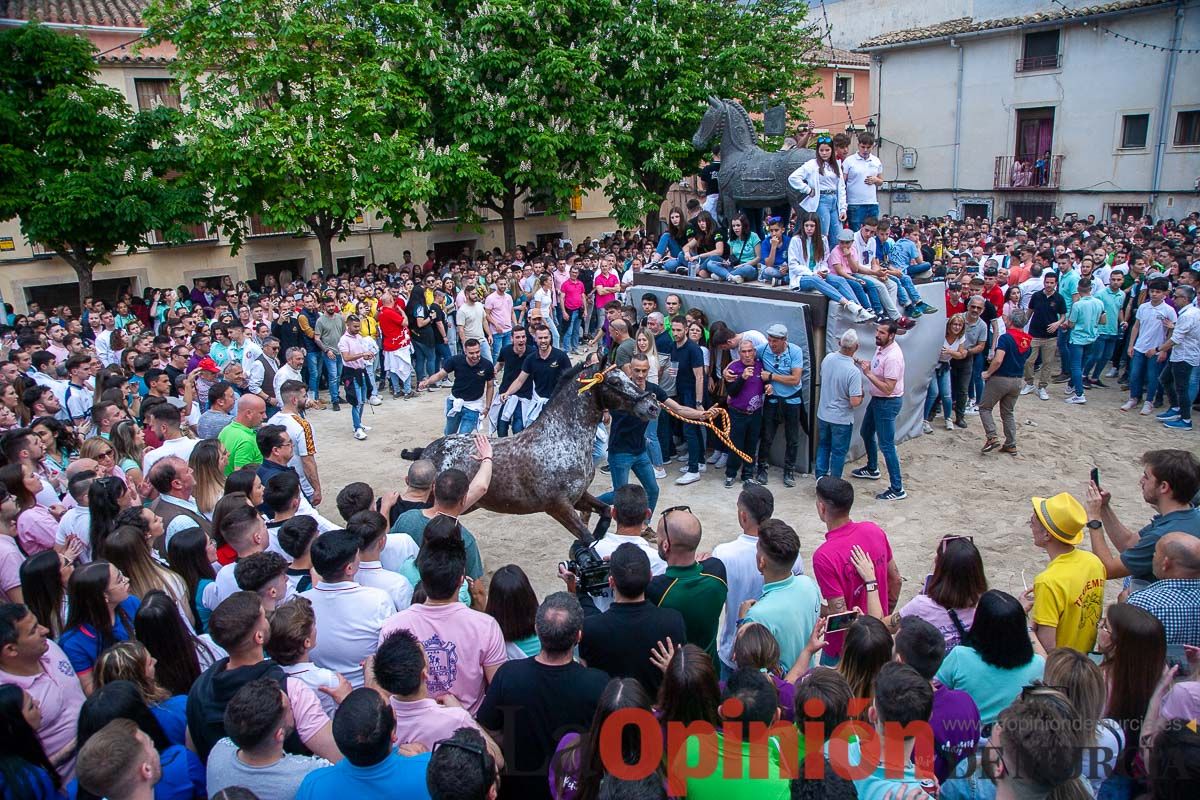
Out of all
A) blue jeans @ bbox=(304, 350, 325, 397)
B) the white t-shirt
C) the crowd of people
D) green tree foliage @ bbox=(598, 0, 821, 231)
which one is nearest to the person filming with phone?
the crowd of people

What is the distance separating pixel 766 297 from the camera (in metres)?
9.40

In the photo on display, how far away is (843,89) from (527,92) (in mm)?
18377

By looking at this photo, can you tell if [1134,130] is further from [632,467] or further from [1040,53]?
[632,467]

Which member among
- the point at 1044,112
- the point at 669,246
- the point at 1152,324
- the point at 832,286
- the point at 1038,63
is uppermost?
the point at 1038,63

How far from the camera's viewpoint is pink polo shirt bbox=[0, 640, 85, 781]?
315 cm

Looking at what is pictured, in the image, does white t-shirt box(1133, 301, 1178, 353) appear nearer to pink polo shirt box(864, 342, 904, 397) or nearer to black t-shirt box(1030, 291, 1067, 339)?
black t-shirt box(1030, 291, 1067, 339)

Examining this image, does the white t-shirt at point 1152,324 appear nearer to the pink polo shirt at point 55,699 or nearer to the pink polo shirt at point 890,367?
the pink polo shirt at point 890,367

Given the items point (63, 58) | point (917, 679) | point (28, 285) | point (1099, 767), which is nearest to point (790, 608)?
point (917, 679)

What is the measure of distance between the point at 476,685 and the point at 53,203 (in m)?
16.0

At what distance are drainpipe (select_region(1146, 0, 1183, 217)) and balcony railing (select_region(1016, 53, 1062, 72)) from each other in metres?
3.01

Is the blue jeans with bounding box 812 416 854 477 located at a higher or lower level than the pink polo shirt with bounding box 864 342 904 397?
lower

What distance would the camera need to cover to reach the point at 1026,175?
26.0m

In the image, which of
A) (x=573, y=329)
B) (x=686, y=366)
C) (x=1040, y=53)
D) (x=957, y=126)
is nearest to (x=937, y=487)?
(x=686, y=366)

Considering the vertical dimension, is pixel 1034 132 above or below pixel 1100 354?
above
